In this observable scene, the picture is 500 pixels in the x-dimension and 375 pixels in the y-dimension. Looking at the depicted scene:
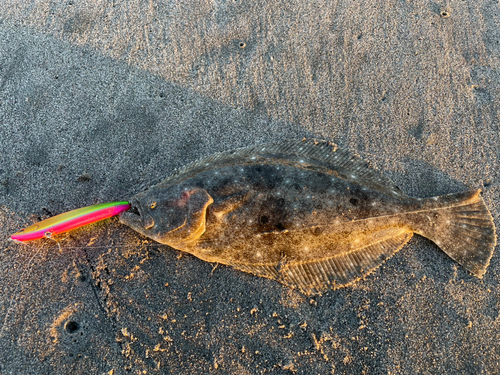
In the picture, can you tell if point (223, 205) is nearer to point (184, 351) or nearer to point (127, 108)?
point (184, 351)

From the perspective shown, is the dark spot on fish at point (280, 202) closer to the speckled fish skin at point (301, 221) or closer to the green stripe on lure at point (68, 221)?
the speckled fish skin at point (301, 221)

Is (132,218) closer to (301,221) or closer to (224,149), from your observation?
(224,149)

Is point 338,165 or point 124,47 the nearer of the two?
point 338,165

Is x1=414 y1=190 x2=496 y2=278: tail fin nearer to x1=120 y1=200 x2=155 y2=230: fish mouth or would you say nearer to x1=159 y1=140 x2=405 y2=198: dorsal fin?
x1=159 y1=140 x2=405 y2=198: dorsal fin

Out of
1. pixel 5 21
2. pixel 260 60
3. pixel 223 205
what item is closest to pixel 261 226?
pixel 223 205

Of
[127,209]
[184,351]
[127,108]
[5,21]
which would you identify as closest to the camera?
[184,351]
